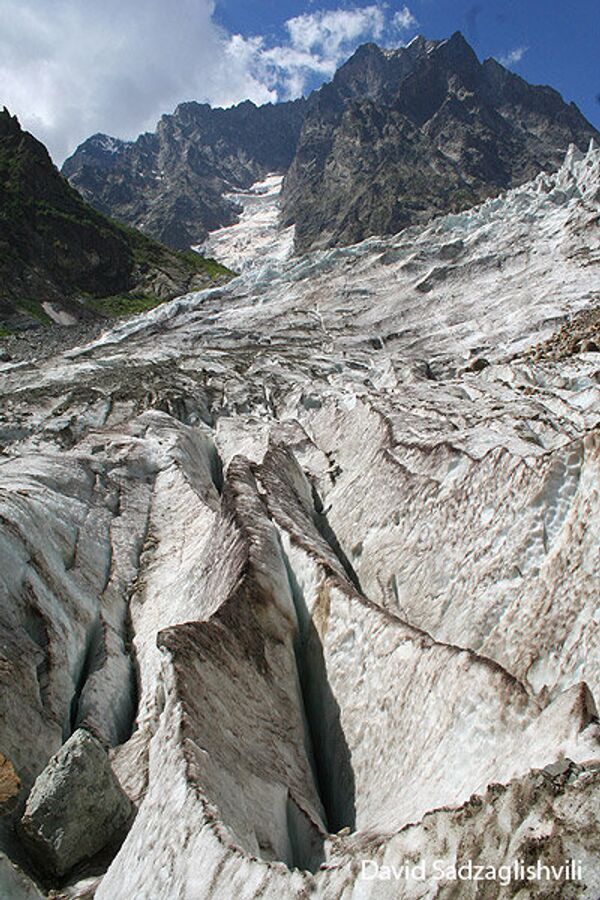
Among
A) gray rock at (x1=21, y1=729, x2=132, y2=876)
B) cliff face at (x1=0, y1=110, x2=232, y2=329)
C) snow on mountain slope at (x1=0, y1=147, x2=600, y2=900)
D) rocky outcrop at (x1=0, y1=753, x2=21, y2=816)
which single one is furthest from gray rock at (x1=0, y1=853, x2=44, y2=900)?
cliff face at (x1=0, y1=110, x2=232, y2=329)

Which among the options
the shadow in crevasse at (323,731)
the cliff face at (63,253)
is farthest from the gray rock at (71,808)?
the cliff face at (63,253)

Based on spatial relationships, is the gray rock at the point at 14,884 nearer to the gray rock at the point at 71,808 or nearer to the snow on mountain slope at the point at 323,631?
the snow on mountain slope at the point at 323,631

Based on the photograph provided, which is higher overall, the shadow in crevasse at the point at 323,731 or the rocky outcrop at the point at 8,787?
the rocky outcrop at the point at 8,787

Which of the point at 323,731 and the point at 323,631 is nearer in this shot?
the point at 323,731

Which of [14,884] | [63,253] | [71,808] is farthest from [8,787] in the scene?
[63,253]

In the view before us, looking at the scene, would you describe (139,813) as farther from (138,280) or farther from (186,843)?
(138,280)

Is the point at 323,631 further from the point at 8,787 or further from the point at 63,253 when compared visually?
the point at 63,253
